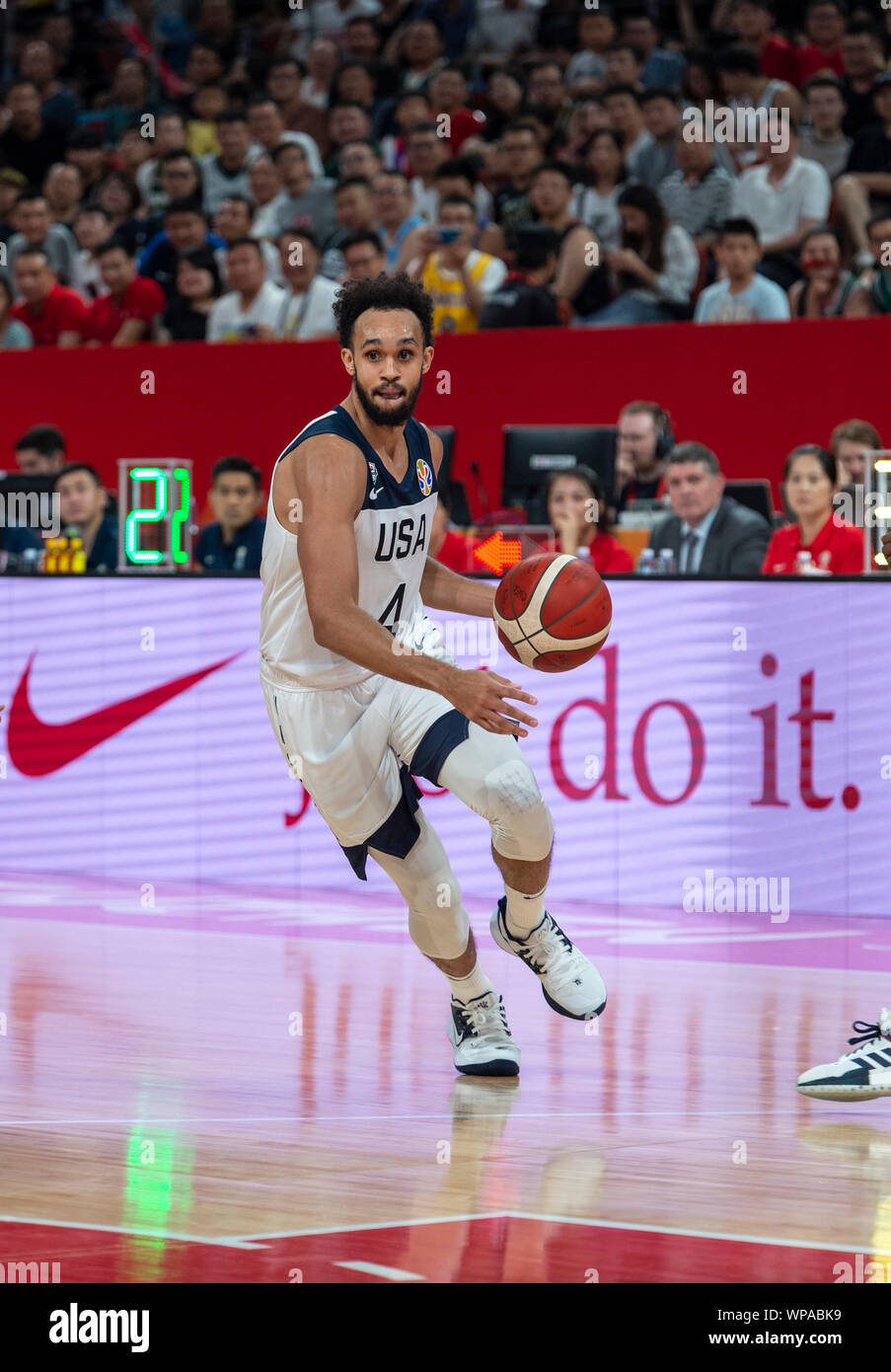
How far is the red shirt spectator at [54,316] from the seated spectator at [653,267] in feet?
14.0

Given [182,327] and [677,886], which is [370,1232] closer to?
[677,886]

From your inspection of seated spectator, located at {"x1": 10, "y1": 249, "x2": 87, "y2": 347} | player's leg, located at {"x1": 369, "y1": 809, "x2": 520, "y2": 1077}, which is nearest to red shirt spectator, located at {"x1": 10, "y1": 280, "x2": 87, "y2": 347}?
seated spectator, located at {"x1": 10, "y1": 249, "x2": 87, "y2": 347}

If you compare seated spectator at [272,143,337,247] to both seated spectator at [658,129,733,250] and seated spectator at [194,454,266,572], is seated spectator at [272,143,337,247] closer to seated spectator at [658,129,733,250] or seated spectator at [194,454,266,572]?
seated spectator at [658,129,733,250]

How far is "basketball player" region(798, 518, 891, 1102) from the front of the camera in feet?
19.0

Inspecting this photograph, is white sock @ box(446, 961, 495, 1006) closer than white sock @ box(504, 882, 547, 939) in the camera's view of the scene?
No

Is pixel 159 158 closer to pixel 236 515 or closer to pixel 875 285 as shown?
pixel 236 515

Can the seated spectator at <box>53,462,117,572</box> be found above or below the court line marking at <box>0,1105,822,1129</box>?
above

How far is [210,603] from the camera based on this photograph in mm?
11055

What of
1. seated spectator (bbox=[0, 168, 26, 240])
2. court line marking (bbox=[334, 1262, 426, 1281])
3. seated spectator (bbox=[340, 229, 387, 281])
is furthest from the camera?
seated spectator (bbox=[0, 168, 26, 240])

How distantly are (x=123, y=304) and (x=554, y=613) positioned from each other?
10.3 meters

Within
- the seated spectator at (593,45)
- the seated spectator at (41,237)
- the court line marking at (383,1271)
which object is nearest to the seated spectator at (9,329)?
the seated spectator at (41,237)

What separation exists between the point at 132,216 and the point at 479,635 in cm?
818

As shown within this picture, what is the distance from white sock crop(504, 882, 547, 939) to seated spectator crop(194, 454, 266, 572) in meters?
5.59
